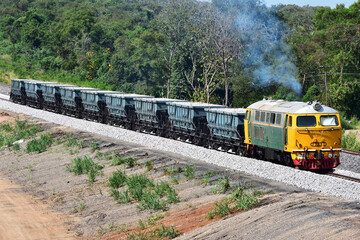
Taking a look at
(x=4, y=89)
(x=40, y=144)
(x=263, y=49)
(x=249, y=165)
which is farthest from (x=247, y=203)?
(x=4, y=89)

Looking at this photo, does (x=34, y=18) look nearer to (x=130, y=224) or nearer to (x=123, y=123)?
(x=123, y=123)

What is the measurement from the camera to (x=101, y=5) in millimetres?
131250

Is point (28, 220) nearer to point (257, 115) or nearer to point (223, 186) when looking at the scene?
point (223, 186)

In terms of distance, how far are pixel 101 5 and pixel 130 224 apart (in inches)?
4734

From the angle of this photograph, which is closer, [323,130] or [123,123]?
[323,130]

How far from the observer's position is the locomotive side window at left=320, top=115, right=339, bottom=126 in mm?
21438

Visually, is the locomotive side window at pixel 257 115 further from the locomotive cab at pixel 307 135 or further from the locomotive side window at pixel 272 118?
the locomotive cab at pixel 307 135

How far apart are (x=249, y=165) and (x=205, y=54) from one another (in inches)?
1635

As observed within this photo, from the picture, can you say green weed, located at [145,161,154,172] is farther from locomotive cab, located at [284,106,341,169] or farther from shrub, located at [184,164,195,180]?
locomotive cab, located at [284,106,341,169]

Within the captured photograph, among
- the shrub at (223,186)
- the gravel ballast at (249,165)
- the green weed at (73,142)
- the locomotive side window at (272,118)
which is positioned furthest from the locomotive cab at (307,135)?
the green weed at (73,142)

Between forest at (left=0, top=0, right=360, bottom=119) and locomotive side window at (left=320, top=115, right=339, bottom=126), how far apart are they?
1423 cm

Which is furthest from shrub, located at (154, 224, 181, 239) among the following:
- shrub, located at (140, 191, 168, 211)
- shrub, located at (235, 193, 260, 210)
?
shrub, located at (140, 191, 168, 211)

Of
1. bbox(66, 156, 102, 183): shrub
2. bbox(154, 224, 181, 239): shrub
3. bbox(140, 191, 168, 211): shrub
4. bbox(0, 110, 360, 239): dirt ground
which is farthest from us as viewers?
bbox(66, 156, 102, 183): shrub

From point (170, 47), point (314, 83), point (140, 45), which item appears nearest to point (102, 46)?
point (140, 45)
